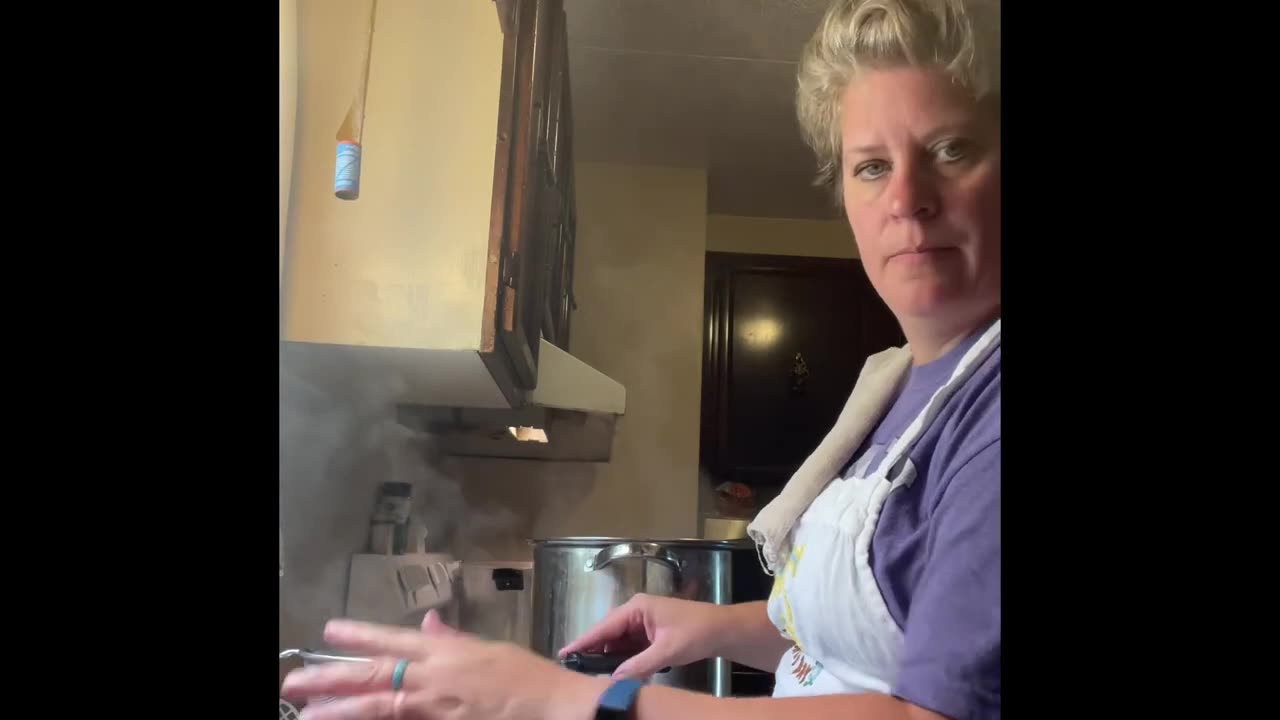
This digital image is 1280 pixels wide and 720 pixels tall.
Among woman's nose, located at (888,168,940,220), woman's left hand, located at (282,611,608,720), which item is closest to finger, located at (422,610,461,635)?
woman's left hand, located at (282,611,608,720)

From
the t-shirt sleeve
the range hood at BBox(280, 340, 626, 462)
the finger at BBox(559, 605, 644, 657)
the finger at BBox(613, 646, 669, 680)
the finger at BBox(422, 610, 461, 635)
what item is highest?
the range hood at BBox(280, 340, 626, 462)

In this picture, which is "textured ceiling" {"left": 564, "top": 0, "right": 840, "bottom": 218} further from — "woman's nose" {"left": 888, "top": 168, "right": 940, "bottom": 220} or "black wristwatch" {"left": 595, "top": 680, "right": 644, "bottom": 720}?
"black wristwatch" {"left": 595, "top": 680, "right": 644, "bottom": 720}

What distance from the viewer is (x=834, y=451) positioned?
0.45 meters

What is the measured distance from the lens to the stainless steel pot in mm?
449

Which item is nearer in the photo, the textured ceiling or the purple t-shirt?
the purple t-shirt

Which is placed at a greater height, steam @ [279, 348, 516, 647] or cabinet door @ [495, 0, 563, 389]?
cabinet door @ [495, 0, 563, 389]

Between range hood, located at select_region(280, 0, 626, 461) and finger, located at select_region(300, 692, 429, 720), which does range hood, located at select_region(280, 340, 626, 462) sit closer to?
range hood, located at select_region(280, 0, 626, 461)

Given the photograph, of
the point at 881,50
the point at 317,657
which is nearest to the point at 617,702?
the point at 317,657

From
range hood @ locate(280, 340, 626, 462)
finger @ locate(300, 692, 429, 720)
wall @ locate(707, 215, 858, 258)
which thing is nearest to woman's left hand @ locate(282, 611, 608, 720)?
finger @ locate(300, 692, 429, 720)

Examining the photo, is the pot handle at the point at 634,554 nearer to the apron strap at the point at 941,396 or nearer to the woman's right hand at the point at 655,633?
the woman's right hand at the point at 655,633

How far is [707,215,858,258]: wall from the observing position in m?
0.47
